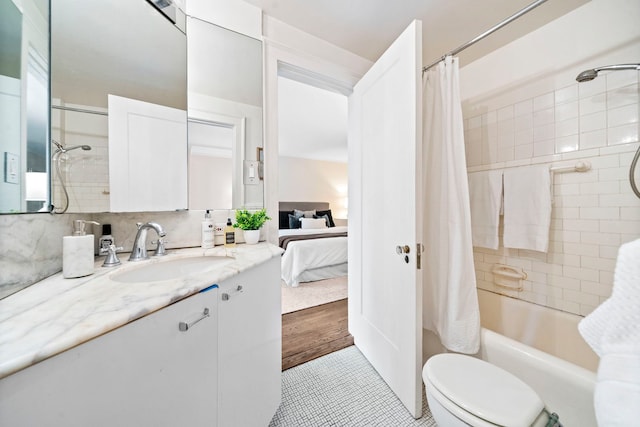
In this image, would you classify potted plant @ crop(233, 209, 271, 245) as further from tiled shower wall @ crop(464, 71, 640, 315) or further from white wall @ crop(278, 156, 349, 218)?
white wall @ crop(278, 156, 349, 218)

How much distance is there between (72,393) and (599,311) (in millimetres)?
1019

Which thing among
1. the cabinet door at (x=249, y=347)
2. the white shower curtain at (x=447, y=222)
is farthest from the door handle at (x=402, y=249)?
the cabinet door at (x=249, y=347)

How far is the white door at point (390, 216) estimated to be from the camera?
1.13 meters

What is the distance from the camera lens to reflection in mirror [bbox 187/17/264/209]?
1296 mm

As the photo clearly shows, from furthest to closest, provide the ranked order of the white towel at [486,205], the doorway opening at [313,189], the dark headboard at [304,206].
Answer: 1. the dark headboard at [304,206]
2. the doorway opening at [313,189]
3. the white towel at [486,205]

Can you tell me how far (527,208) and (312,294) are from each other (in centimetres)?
218

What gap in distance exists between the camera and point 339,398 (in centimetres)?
131

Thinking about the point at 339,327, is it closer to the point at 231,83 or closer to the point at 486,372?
the point at 486,372

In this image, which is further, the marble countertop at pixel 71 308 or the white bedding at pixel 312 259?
the white bedding at pixel 312 259

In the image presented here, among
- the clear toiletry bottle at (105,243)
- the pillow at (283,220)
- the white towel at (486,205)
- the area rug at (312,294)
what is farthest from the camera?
the pillow at (283,220)

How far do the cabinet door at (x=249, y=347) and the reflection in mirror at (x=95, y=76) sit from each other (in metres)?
0.75

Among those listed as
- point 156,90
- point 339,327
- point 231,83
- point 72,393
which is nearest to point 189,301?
point 72,393

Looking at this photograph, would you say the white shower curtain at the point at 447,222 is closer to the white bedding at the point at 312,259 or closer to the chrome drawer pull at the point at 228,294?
the chrome drawer pull at the point at 228,294

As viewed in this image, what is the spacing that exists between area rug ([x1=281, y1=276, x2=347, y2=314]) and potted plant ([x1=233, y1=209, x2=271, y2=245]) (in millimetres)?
1244
